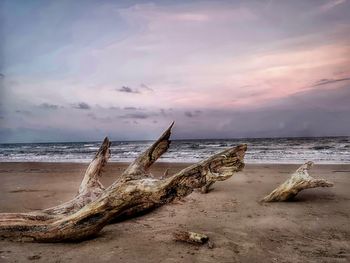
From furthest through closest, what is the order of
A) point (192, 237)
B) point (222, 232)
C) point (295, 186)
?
point (295, 186) < point (222, 232) < point (192, 237)

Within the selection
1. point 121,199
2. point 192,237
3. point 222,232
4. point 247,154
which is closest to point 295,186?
point 222,232

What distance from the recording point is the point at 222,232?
4695 millimetres

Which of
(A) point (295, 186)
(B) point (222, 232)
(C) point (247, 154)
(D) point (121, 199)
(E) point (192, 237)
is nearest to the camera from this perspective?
(E) point (192, 237)

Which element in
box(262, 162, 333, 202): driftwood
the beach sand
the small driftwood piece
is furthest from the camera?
box(262, 162, 333, 202): driftwood

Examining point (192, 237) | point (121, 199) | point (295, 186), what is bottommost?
point (192, 237)

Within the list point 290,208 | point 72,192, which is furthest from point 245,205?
point 72,192

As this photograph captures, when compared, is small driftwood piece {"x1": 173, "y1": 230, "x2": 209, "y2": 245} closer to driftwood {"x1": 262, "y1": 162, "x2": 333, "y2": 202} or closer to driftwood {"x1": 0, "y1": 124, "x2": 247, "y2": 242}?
driftwood {"x1": 0, "y1": 124, "x2": 247, "y2": 242}

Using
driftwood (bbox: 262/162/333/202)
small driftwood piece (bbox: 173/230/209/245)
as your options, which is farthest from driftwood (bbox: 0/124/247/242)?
driftwood (bbox: 262/162/333/202)

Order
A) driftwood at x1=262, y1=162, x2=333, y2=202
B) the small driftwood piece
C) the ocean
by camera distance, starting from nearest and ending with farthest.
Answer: the small driftwood piece
driftwood at x1=262, y1=162, x2=333, y2=202
the ocean

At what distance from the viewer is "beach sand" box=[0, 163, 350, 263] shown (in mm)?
3785

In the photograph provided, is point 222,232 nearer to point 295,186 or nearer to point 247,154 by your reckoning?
point 295,186

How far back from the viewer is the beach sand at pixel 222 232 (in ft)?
12.4

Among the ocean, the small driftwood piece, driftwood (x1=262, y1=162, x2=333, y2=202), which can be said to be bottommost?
the ocean

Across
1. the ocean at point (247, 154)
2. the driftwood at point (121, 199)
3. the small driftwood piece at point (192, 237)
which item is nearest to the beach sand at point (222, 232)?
the small driftwood piece at point (192, 237)
